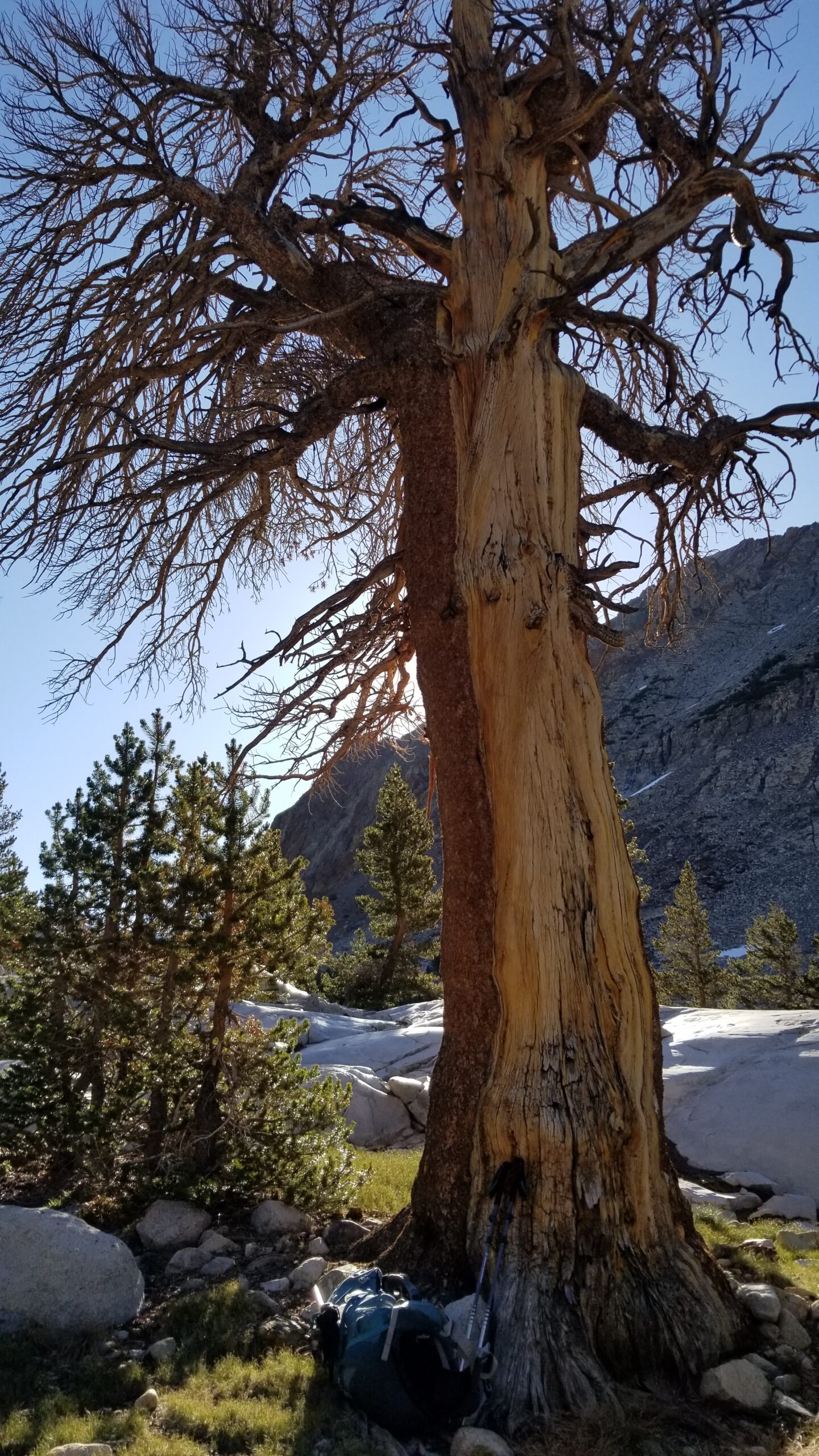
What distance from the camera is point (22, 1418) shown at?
3.37 m

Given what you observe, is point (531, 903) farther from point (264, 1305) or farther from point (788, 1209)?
point (788, 1209)

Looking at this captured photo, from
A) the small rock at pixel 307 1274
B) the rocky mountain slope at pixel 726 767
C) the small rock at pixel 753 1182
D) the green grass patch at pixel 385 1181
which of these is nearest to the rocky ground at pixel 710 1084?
the small rock at pixel 753 1182

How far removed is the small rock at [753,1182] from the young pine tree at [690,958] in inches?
839

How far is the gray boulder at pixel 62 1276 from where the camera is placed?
175 inches

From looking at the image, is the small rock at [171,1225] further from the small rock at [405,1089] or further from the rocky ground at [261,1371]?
the small rock at [405,1089]

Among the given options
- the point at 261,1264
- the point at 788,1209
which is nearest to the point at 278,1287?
the point at 261,1264

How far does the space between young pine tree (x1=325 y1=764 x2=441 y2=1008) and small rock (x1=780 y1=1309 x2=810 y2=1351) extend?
64.0 ft

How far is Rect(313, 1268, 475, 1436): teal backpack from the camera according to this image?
329cm

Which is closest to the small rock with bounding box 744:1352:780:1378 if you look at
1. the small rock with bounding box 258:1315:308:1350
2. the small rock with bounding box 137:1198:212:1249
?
the small rock with bounding box 258:1315:308:1350

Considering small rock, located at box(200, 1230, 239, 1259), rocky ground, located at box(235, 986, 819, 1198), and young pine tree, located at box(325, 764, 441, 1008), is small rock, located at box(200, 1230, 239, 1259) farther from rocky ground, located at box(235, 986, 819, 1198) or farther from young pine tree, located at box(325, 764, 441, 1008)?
young pine tree, located at box(325, 764, 441, 1008)

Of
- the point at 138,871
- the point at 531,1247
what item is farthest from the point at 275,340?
the point at 531,1247

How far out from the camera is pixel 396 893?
24.2 metres

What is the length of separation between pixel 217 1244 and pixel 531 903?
10.2ft

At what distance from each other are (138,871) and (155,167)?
182 inches
